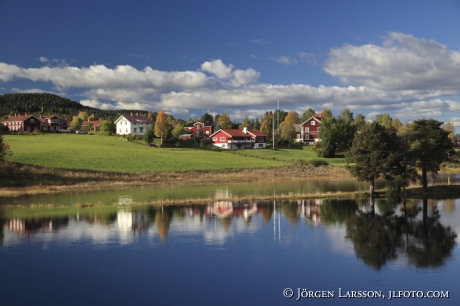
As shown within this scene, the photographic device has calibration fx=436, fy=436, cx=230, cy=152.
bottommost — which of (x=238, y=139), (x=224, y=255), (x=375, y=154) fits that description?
(x=224, y=255)

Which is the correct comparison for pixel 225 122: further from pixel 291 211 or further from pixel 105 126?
pixel 291 211

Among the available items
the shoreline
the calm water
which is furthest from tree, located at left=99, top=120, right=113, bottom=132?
the calm water

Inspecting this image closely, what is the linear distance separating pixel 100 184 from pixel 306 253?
39.7 metres

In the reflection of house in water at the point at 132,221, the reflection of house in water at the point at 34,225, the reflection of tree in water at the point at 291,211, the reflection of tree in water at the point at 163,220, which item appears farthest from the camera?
the reflection of tree in water at the point at 291,211

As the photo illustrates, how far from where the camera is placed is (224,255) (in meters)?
24.4

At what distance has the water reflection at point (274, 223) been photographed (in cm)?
2572

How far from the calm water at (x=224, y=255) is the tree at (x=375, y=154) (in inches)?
222

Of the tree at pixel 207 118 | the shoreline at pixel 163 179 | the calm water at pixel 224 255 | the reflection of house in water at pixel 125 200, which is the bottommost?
the calm water at pixel 224 255

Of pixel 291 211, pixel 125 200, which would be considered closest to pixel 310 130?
pixel 125 200

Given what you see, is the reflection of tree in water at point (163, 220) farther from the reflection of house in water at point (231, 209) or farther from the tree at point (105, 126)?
the tree at point (105, 126)

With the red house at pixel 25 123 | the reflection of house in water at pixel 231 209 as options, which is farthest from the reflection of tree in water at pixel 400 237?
the red house at pixel 25 123

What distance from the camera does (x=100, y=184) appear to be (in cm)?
5788

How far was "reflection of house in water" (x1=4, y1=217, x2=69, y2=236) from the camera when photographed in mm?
31484

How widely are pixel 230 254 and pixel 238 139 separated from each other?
89163 millimetres
